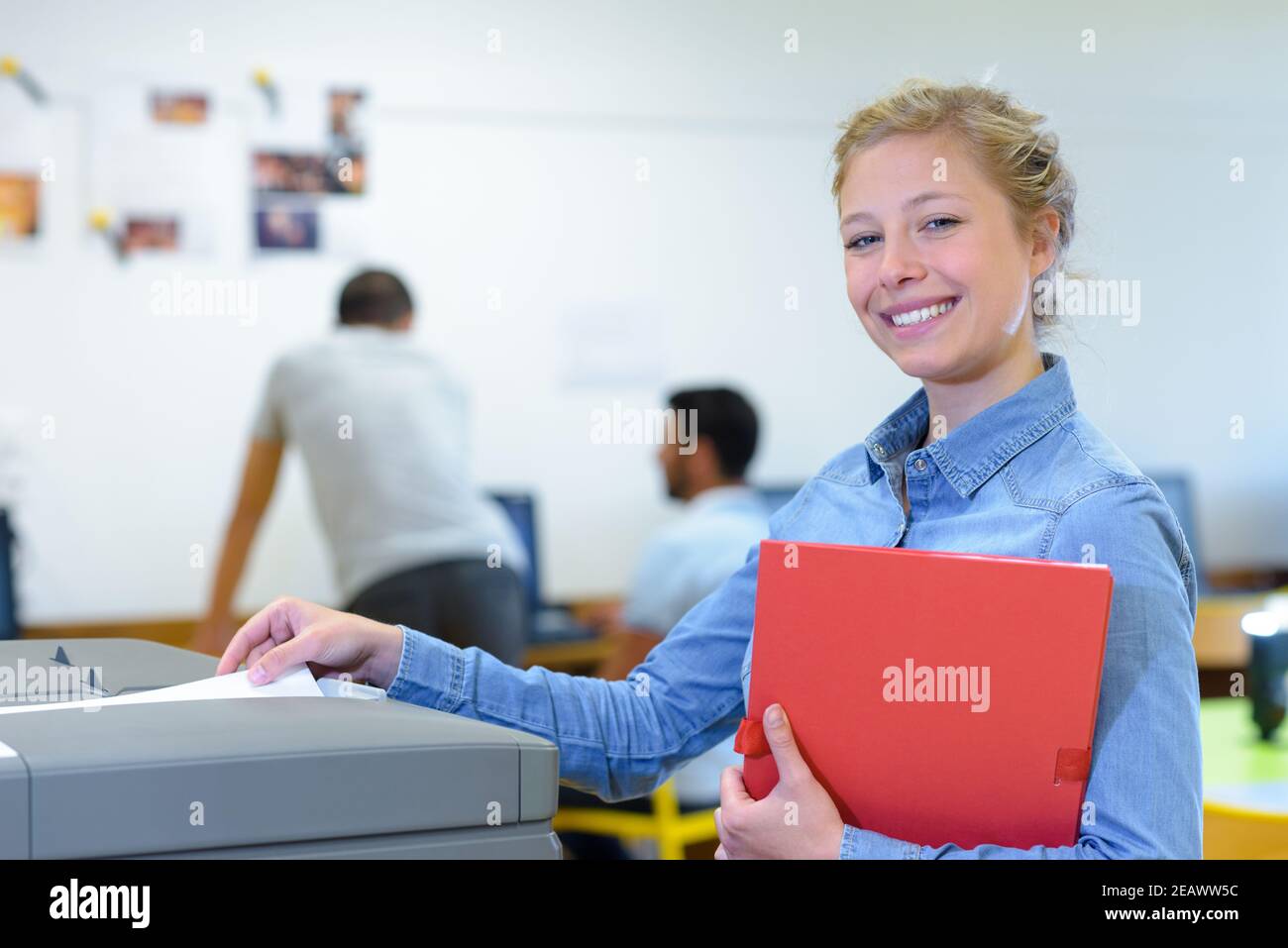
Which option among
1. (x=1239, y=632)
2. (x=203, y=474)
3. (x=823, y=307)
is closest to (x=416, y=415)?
(x=203, y=474)

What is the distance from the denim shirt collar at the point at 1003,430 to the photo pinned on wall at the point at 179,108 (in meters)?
2.99

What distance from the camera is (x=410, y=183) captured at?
3721 mm

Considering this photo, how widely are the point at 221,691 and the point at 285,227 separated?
2.97 m

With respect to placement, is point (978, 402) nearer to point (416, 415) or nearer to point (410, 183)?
point (416, 415)

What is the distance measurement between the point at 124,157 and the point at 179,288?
13.4 inches

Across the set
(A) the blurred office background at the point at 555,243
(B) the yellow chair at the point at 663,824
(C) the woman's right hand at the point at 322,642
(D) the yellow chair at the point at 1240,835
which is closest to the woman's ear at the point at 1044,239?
(C) the woman's right hand at the point at 322,642

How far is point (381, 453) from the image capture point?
2.78 m

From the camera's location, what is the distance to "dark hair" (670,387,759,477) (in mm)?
2939

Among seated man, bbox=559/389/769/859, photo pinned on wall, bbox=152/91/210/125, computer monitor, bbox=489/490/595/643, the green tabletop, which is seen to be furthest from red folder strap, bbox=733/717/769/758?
photo pinned on wall, bbox=152/91/210/125

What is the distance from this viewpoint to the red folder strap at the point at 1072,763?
819 mm

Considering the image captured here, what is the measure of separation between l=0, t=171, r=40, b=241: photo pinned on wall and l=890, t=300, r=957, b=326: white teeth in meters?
2.98

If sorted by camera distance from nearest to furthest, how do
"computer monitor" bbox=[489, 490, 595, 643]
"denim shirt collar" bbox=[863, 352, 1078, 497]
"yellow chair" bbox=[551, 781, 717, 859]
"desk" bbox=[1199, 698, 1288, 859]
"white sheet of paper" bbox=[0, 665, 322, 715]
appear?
"white sheet of paper" bbox=[0, 665, 322, 715] < "denim shirt collar" bbox=[863, 352, 1078, 497] < "desk" bbox=[1199, 698, 1288, 859] < "yellow chair" bbox=[551, 781, 717, 859] < "computer monitor" bbox=[489, 490, 595, 643]

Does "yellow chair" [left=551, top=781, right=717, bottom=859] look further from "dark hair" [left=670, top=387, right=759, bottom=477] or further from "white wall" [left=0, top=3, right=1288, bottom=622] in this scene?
"white wall" [left=0, top=3, right=1288, bottom=622]

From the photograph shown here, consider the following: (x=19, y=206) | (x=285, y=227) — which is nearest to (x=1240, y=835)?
(x=285, y=227)
